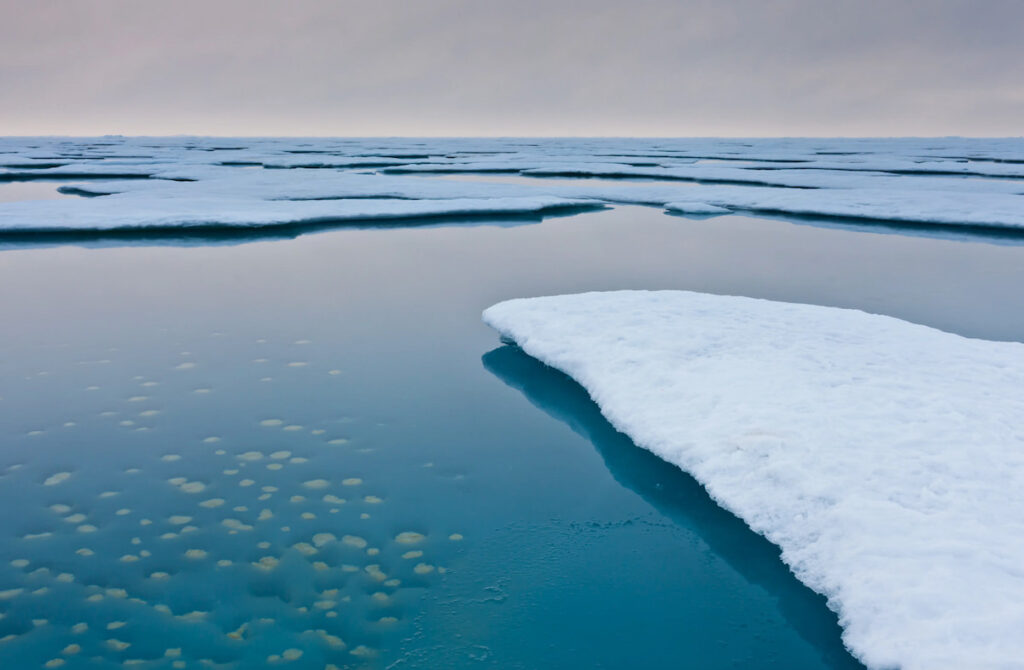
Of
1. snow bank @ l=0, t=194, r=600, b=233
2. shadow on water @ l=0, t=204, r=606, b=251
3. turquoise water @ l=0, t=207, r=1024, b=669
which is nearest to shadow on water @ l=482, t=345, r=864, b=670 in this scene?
turquoise water @ l=0, t=207, r=1024, b=669

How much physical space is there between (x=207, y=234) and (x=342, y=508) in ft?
31.8

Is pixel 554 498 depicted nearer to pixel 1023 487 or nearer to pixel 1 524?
pixel 1023 487

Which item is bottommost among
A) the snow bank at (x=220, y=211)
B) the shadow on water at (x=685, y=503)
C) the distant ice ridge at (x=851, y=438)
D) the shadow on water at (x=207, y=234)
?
the shadow on water at (x=685, y=503)

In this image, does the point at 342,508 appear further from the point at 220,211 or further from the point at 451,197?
the point at 451,197

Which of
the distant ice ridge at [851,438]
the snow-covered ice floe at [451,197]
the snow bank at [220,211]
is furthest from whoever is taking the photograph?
the snow-covered ice floe at [451,197]

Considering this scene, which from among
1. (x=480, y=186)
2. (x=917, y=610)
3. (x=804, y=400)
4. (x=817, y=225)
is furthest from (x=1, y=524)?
(x=480, y=186)

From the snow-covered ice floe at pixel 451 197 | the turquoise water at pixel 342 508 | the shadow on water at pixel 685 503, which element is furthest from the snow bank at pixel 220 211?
the shadow on water at pixel 685 503

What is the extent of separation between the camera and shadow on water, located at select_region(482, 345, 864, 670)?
9.52 feet

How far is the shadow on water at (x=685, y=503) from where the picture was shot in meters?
2.90

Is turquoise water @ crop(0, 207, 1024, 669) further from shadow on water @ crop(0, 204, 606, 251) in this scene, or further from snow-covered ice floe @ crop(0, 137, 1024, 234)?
snow-covered ice floe @ crop(0, 137, 1024, 234)

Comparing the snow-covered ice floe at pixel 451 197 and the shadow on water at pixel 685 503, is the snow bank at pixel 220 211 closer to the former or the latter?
the snow-covered ice floe at pixel 451 197

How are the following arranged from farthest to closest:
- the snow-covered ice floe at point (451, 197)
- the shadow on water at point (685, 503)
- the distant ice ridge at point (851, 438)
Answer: the snow-covered ice floe at point (451, 197) < the shadow on water at point (685, 503) < the distant ice ridge at point (851, 438)

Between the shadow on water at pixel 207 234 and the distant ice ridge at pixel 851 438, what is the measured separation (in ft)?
23.3

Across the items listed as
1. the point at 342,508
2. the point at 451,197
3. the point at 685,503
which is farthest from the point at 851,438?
the point at 451,197
